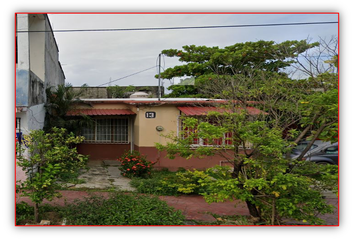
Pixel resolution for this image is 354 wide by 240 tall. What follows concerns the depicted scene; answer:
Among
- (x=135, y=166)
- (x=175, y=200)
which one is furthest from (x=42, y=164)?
(x=135, y=166)

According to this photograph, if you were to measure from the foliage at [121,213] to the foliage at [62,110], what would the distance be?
514cm

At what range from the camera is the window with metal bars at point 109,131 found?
12391mm

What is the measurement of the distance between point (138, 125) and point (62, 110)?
8.66 ft

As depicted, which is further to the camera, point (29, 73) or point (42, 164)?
point (29, 73)

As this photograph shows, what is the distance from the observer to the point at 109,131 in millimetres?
12438

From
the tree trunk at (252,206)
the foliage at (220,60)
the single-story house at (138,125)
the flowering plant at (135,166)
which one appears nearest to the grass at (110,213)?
the tree trunk at (252,206)

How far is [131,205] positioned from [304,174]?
315cm

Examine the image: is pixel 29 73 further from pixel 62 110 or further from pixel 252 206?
pixel 252 206

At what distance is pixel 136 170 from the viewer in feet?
30.5

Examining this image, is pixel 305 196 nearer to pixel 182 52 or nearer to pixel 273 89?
pixel 273 89

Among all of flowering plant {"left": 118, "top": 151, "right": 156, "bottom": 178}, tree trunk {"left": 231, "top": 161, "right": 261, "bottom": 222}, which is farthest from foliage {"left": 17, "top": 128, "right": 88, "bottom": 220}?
flowering plant {"left": 118, "top": 151, "right": 156, "bottom": 178}

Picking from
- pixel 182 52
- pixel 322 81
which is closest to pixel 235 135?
pixel 322 81

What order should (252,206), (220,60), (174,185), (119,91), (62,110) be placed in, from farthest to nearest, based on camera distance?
1. (119,91)
2. (220,60)
3. (62,110)
4. (174,185)
5. (252,206)
